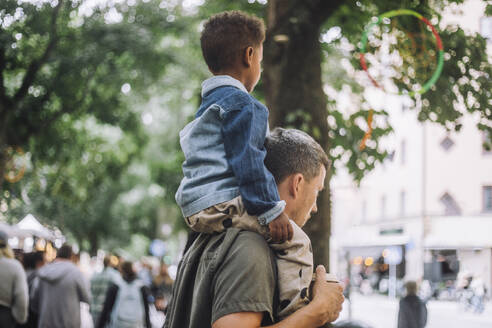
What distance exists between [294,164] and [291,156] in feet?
0.10

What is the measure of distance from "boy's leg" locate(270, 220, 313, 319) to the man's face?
0.19 metres

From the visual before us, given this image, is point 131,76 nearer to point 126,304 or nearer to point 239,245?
point 126,304

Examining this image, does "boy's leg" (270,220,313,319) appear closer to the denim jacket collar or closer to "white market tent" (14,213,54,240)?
the denim jacket collar

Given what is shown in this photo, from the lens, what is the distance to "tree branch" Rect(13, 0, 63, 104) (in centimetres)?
1380

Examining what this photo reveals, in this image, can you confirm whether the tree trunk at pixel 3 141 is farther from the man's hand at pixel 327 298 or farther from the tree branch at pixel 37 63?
the man's hand at pixel 327 298

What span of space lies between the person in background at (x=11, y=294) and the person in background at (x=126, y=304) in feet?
5.34

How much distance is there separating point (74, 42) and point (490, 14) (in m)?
10.1

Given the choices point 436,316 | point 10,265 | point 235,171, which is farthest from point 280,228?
point 436,316

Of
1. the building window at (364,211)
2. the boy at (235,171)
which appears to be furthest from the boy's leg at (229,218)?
the building window at (364,211)

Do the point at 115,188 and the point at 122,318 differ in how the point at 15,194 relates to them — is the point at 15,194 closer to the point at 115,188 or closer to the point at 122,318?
the point at 122,318

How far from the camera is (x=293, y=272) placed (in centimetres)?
209

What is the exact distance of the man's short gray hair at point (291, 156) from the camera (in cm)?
229

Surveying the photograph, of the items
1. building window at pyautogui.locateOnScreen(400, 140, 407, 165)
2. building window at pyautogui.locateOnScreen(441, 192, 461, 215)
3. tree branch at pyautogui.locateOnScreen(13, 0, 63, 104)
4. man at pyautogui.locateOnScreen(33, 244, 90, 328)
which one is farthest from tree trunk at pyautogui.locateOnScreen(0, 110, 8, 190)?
building window at pyautogui.locateOnScreen(400, 140, 407, 165)

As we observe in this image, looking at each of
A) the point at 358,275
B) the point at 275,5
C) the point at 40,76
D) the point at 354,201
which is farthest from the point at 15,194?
the point at 354,201
